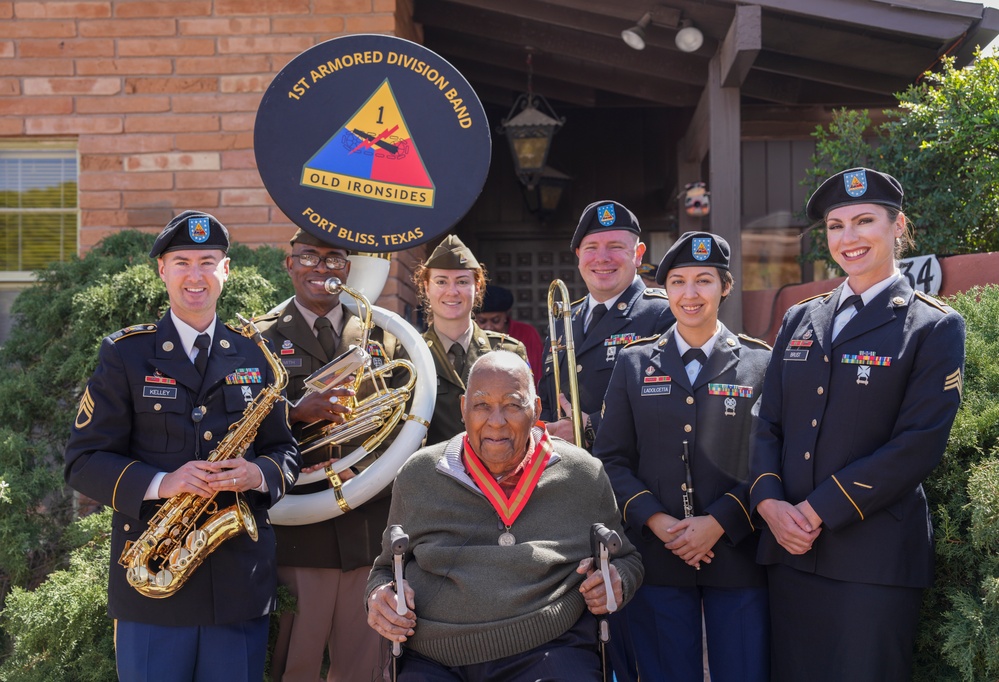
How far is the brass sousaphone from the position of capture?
381cm

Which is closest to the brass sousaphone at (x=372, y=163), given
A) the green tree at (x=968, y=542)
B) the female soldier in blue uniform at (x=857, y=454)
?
the female soldier in blue uniform at (x=857, y=454)

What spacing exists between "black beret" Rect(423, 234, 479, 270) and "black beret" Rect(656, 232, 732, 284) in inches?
36.6

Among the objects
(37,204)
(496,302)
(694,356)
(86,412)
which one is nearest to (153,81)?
(37,204)

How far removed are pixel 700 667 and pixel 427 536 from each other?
1133mm

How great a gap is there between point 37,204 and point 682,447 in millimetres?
4787

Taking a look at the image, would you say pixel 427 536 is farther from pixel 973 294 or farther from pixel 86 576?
pixel 973 294

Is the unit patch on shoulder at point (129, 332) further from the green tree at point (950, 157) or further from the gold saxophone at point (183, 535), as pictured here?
the green tree at point (950, 157)

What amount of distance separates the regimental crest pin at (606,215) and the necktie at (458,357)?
79 cm

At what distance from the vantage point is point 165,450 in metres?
3.25

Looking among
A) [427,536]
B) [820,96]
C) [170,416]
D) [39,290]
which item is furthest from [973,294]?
[39,290]

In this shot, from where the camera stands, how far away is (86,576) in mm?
4141

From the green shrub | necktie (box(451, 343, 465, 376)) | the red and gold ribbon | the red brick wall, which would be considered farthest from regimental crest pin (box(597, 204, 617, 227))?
the red brick wall

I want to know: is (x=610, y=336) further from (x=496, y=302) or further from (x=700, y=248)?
(x=496, y=302)

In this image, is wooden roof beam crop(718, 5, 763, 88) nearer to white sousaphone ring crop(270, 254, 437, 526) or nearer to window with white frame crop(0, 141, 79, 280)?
Answer: white sousaphone ring crop(270, 254, 437, 526)
